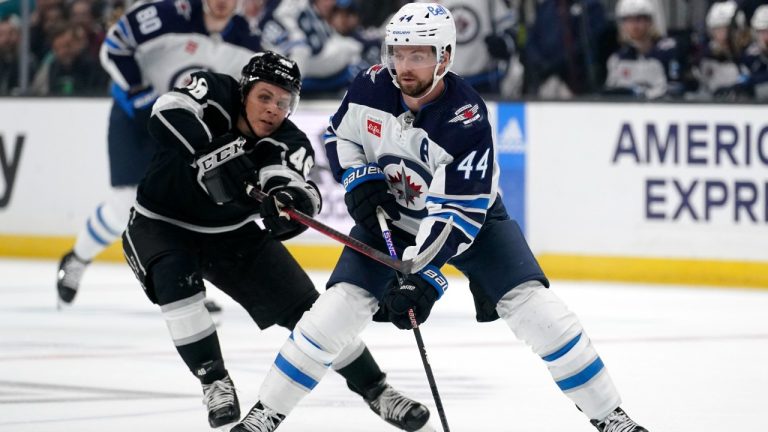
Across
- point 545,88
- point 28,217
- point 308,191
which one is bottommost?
point 28,217

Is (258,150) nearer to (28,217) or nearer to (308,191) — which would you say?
(308,191)

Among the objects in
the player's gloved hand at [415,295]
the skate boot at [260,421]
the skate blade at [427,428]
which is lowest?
the skate blade at [427,428]

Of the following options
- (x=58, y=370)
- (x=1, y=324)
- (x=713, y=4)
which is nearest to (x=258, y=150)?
(x=58, y=370)

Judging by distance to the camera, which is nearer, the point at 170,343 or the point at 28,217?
the point at 170,343

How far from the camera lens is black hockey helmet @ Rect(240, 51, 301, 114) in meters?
3.99

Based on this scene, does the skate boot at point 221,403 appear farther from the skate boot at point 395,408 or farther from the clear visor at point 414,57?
the clear visor at point 414,57

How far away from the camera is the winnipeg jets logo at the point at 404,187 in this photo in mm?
3785

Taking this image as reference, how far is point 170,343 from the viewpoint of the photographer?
18.5 feet

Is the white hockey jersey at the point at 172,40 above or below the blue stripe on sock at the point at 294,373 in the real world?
above

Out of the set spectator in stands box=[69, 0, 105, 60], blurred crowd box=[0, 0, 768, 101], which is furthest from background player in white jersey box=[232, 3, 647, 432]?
spectator in stands box=[69, 0, 105, 60]

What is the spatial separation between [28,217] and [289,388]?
16.6 feet

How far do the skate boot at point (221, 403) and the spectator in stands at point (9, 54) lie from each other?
4.93m

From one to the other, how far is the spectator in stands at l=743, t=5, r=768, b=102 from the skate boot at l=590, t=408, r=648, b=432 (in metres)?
3.80

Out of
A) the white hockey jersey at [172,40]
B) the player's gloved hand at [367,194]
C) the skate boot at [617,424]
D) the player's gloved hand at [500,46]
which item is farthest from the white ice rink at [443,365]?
the player's gloved hand at [500,46]
